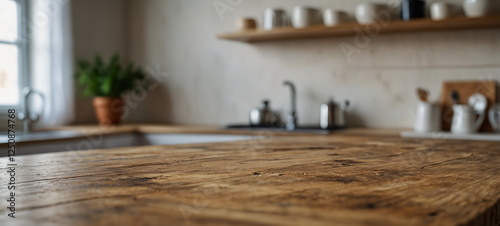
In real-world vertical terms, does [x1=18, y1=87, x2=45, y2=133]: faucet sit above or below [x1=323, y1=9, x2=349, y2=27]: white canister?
below

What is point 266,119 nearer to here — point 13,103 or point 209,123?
point 209,123

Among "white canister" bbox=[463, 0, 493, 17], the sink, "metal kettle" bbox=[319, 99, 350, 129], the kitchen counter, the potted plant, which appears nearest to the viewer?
the kitchen counter

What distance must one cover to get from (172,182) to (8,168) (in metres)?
0.36

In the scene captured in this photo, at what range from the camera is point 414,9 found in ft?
9.55

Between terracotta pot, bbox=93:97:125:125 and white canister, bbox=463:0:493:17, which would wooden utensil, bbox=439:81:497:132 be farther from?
terracotta pot, bbox=93:97:125:125

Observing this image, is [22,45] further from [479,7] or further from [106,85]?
[479,7]

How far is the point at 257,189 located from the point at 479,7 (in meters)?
2.52

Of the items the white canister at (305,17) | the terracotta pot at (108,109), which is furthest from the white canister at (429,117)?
the terracotta pot at (108,109)

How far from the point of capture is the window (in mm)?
3213

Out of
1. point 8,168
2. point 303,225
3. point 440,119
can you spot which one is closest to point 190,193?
point 303,225

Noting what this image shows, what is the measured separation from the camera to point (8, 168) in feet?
2.88

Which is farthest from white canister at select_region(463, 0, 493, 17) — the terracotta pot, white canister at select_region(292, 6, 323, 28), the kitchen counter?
the terracotta pot

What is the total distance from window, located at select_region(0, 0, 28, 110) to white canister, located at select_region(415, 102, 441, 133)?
2.46 meters

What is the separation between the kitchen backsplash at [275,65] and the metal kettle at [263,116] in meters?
0.24
